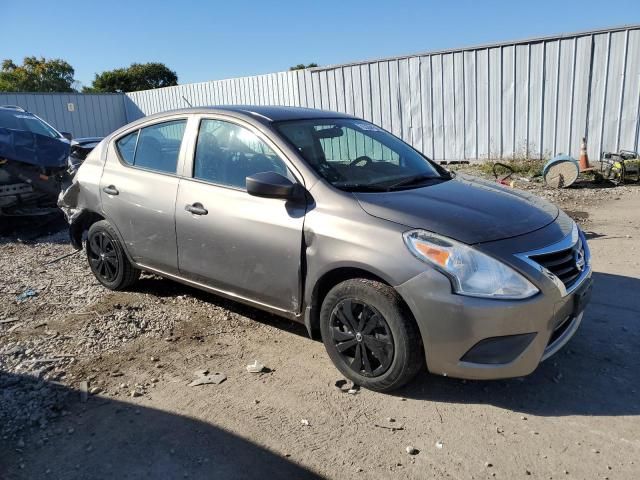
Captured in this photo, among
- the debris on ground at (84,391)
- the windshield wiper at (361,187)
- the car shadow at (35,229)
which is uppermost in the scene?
the windshield wiper at (361,187)

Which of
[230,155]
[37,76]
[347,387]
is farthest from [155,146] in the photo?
[37,76]

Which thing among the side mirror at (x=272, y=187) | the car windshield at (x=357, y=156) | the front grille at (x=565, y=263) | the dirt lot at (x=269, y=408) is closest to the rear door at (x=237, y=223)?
the side mirror at (x=272, y=187)

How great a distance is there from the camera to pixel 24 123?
851 cm

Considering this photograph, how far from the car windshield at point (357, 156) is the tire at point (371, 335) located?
744 mm

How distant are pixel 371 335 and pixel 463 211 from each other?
0.93m

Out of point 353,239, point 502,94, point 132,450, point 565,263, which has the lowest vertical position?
point 132,450

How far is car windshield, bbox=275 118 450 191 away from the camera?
352 cm

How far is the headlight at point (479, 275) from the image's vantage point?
2707mm

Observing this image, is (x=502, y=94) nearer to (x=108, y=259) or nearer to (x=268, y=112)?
(x=268, y=112)

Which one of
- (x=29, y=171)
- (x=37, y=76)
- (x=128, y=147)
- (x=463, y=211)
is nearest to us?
(x=463, y=211)

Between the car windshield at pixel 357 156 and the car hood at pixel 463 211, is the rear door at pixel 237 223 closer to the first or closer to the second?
the car windshield at pixel 357 156

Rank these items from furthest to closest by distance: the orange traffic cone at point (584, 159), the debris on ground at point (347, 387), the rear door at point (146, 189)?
the orange traffic cone at point (584, 159)
the rear door at point (146, 189)
the debris on ground at point (347, 387)

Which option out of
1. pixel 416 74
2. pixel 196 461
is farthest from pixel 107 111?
pixel 196 461

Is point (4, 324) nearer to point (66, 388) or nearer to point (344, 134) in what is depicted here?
point (66, 388)
